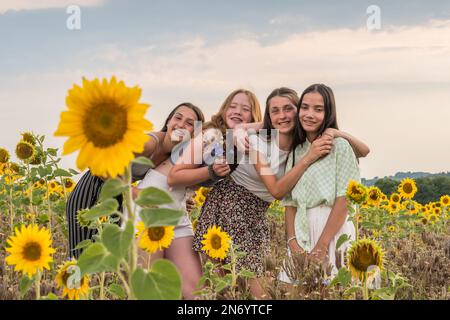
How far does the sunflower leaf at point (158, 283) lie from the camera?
139cm

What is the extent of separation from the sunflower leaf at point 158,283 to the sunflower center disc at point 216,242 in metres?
1.70

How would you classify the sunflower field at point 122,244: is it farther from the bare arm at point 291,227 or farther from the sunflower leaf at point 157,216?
the bare arm at point 291,227

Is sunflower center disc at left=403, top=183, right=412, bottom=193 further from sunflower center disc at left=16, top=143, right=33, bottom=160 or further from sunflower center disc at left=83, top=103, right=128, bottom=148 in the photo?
sunflower center disc at left=83, top=103, right=128, bottom=148

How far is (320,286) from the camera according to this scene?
2.77 meters

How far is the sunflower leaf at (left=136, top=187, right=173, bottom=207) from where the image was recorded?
4.55ft

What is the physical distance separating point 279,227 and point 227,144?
3200 mm

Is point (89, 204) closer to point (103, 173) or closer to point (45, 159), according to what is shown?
point (45, 159)

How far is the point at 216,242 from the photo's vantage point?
312 cm

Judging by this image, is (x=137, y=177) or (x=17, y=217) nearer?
(x=137, y=177)

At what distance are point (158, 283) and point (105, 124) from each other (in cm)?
40

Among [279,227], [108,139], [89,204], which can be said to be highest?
[108,139]

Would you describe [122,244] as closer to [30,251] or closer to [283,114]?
[30,251]

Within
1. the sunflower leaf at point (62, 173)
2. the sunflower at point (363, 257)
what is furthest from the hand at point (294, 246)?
the sunflower leaf at point (62, 173)
